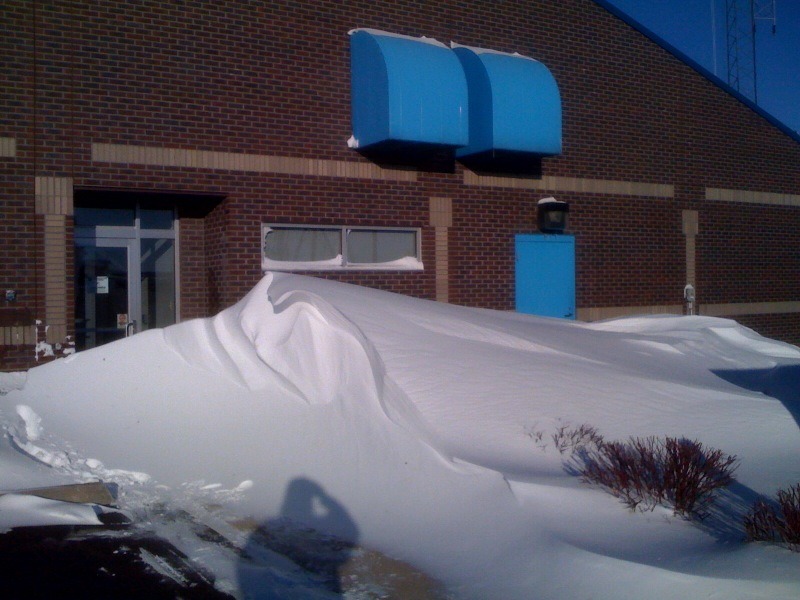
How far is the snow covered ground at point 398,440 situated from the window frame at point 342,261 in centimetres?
254

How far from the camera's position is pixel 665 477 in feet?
18.2

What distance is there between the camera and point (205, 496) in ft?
20.2

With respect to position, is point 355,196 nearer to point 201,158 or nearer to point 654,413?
point 201,158

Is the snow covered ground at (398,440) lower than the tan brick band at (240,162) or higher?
lower

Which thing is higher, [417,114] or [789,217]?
[417,114]

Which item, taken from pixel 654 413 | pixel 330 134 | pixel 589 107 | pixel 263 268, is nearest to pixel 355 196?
pixel 330 134

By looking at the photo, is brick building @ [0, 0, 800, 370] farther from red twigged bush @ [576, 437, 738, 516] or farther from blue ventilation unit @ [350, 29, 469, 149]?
red twigged bush @ [576, 437, 738, 516]

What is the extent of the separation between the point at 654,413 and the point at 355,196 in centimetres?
694

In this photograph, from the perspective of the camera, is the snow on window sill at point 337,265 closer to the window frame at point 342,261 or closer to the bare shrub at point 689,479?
the window frame at point 342,261

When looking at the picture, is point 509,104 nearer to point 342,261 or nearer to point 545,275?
point 545,275

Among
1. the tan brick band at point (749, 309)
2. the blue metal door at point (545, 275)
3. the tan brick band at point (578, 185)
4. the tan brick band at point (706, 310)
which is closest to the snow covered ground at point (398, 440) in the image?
the blue metal door at point (545, 275)

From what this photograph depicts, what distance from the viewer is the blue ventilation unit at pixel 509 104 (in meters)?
13.4

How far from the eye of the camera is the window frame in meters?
12.5

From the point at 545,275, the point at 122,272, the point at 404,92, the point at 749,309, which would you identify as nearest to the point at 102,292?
the point at 122,272
